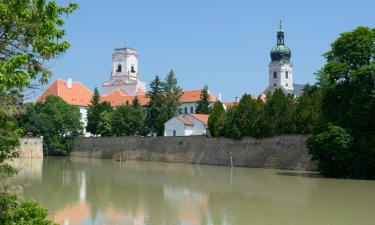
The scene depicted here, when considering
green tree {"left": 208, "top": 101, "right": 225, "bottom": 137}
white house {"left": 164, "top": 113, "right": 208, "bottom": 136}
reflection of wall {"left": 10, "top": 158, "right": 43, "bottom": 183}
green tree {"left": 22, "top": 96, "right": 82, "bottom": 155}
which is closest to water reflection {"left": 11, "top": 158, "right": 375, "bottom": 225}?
reflection of wall {"left": 10, "top": 158, "right": 43, "bottom": 183}

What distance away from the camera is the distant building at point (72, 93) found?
81188 mm

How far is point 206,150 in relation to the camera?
163 feet

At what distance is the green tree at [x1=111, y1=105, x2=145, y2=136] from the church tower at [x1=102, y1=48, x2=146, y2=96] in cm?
3340

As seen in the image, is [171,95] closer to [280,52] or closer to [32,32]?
[280,52]

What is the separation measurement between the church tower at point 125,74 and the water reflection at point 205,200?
62.9m

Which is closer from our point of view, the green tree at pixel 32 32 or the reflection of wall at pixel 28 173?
the green tree at pixel 32 32

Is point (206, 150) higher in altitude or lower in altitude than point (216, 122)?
lower

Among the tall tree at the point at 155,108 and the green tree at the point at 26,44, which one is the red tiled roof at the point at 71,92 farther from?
the green tree at the point at 26,44

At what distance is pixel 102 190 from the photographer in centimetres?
2667

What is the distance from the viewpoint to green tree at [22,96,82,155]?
62.1 metres

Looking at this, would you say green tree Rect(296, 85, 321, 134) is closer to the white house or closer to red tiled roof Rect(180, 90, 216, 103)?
the white house

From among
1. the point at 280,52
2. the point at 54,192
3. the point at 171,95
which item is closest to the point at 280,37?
the point at 280,52

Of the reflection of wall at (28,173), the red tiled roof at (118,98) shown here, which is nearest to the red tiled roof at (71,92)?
the red tiled roof at (118,98)

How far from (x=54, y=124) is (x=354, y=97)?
4071cm
